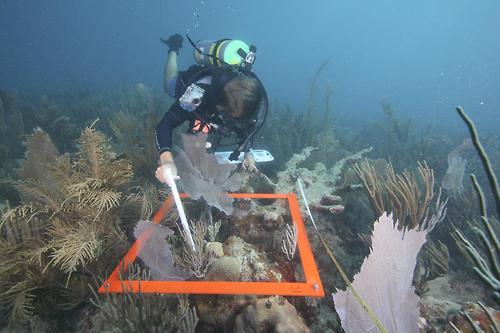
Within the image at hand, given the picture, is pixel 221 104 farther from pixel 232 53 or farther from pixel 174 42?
pixel 174 42

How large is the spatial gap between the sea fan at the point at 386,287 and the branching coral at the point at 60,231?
238 cm

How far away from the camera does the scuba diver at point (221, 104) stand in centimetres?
318

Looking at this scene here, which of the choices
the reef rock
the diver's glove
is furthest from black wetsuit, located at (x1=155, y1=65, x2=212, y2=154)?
the diver's glove

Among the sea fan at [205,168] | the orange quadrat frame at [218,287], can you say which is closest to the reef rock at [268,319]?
the orange quadrat frame at [218,287]

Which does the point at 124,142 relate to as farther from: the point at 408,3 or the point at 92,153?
the point at 408,3

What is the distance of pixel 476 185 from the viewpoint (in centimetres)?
105

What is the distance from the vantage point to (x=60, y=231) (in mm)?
2789

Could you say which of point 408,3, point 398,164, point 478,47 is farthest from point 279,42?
point 398,164

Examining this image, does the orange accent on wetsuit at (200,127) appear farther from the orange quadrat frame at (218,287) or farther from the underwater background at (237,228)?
the orange quadrat frame at (218,287)

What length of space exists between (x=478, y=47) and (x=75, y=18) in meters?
160

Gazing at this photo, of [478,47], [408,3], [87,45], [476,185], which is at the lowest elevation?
[87,45]

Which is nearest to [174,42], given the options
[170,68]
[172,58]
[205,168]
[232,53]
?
[172,58]

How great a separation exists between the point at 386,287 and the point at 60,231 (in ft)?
10.2

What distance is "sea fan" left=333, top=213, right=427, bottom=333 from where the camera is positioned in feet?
6.20
